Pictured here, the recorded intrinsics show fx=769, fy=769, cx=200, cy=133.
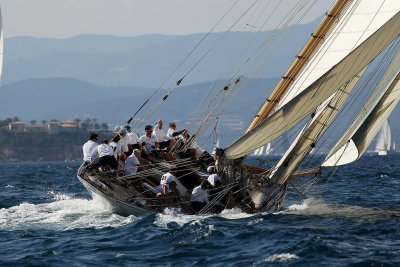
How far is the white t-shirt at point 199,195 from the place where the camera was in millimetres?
20156

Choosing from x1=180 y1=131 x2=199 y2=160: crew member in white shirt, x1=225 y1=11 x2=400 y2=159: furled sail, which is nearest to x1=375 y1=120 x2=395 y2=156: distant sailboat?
x1=180 y1=131 x2=199 y2=160: crew member in white shirt

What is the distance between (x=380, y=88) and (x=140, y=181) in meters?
7.05

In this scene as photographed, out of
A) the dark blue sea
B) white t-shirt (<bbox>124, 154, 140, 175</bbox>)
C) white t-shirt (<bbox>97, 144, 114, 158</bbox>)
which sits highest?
white t-shirt (<bbox>97, 144, 114, 158</bbox>)

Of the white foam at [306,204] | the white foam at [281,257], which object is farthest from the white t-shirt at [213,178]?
the white foam at [281,257]

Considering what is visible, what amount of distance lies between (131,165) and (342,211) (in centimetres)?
613

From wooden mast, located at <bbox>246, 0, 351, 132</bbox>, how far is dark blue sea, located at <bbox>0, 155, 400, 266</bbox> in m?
3.09

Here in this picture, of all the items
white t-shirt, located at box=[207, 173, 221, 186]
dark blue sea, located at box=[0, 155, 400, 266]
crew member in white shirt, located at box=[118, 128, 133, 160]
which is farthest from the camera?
crew member in white shirt, located at box=[118, 128, 133, 160]

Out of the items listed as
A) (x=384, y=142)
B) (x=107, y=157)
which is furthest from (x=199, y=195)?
(x=384, y=142)

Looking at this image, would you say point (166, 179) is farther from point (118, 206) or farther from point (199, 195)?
point (118, 206)

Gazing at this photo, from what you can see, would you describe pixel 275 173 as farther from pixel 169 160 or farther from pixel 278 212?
pixel 169 160

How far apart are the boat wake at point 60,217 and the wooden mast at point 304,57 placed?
193 inches

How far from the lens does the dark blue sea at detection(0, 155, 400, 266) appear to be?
14281 millimetres

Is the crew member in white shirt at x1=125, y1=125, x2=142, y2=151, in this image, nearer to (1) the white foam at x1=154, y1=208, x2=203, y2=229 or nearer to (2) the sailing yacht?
(2) the sailing yacht

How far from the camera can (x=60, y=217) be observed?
69.6ft
